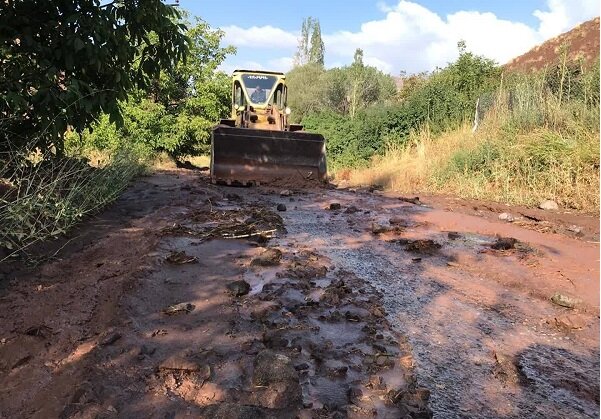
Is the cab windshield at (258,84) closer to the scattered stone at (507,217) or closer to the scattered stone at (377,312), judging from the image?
the scattered stone at (507,217)

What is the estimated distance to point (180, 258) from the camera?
15.4ft

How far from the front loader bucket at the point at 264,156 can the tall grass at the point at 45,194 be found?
7.95 feet

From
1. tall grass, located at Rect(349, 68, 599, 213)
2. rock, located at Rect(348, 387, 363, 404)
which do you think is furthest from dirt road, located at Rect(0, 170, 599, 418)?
tall grass, located at Rect(349, 68, 599, 213)

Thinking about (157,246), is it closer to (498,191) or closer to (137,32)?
(137,32)

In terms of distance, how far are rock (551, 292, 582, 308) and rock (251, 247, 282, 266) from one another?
2453 millimetres

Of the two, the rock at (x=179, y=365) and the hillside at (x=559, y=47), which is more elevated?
the hillside at (x=559, y=47)

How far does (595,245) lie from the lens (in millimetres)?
6098

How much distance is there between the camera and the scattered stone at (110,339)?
3010 mm

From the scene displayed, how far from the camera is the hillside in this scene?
31538mm

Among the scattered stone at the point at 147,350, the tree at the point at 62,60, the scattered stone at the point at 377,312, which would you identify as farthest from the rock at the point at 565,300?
the tree at the point at 62,60

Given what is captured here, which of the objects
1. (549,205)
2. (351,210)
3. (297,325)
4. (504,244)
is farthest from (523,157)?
(297,325)

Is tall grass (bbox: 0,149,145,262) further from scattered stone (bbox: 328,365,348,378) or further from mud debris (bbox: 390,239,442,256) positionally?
mud debris (bbox: 390,239,442,256)

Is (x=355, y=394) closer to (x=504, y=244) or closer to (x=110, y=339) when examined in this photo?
(x=110, y=339)

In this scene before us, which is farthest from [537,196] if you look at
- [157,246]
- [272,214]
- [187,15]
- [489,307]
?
[187,15]
